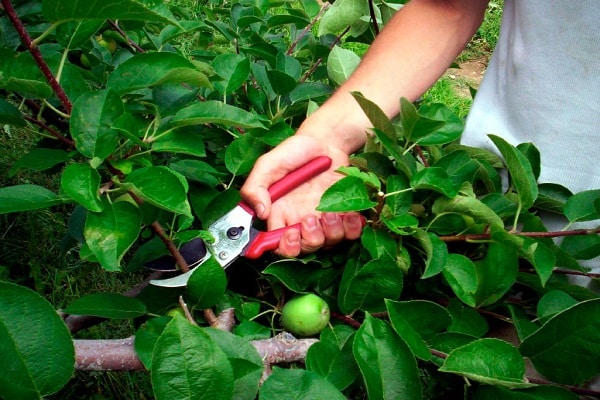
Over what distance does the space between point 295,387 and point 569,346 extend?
0.37 meters

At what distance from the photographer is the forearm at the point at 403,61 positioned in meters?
1.26

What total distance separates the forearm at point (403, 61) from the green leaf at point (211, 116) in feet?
1.11

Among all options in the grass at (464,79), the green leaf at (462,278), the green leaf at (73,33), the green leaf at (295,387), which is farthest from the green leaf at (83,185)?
the grass at (464,79)

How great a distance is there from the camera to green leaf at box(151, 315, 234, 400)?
22.9 inches

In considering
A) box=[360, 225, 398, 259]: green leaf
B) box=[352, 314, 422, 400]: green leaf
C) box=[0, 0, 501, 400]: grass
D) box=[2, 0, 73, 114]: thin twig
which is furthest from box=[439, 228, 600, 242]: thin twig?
box=[0, 0, 501, 400]: grass

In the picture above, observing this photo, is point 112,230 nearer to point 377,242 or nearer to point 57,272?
point 377,242

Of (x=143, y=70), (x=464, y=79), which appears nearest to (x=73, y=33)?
(x=143, y=70)

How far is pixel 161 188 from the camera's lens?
803mm

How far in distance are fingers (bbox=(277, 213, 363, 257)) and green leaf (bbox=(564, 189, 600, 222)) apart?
1.16ft

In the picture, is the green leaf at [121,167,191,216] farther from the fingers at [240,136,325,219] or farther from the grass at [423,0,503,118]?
the grass at [423,0,503,118]

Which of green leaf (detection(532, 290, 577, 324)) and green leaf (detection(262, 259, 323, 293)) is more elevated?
green leaf (detection(262, 259, 323, 293))

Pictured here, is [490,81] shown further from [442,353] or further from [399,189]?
[442,353]

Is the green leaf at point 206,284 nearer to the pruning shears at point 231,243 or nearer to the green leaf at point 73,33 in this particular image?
the pruning shears at point 231,243

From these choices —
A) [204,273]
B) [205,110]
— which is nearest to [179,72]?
[205,110]
